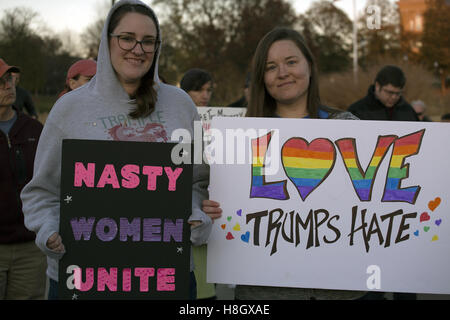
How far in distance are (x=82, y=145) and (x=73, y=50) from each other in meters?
20.4

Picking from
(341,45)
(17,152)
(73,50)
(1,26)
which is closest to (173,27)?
(73,50)

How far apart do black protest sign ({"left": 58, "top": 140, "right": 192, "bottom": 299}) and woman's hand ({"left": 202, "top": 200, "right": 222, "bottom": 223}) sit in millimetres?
142

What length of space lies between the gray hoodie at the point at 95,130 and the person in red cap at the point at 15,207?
56.3 inches

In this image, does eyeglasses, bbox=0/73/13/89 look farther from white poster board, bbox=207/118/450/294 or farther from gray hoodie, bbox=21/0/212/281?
white poster board, bbox=207/118/450/294

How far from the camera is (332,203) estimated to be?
2.26m

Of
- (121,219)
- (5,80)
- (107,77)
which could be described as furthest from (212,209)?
A: (5,80)

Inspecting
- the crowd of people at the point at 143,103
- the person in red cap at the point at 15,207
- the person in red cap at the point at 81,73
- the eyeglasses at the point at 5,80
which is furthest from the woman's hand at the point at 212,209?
the person in red cap at the point at 81,73

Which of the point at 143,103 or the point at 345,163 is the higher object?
the point at 143,103

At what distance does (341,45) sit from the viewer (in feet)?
153

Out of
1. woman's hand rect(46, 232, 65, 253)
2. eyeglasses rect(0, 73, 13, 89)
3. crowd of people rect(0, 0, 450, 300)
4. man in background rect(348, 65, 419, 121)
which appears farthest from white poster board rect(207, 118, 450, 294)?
man in background rect(348, 65, 419, 121)

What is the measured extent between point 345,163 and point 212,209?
0.62 meters

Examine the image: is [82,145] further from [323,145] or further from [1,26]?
[1,26]

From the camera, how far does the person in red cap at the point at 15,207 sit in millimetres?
3621

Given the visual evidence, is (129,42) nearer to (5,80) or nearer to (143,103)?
(143,103)
